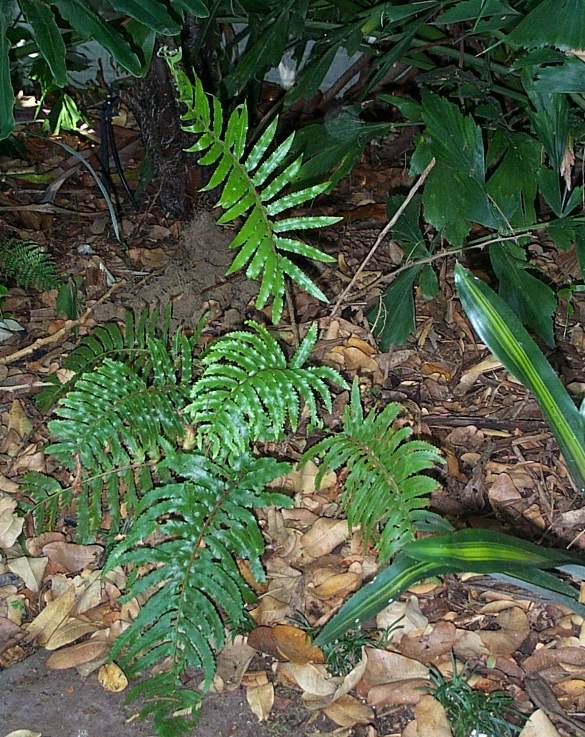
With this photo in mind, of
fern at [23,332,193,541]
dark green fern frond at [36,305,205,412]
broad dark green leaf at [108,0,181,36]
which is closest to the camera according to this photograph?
broad dark green leaf at [108,0,181,36]

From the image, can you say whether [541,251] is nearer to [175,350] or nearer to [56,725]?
[175,350]

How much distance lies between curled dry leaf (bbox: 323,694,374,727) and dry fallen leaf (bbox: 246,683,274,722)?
0.10 meters

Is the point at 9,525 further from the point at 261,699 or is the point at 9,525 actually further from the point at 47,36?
the point at 47,36

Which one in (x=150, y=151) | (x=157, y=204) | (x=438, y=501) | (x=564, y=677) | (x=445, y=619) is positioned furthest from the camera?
(x=157, y=204)

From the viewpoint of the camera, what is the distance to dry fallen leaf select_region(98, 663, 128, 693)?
1.59 meters

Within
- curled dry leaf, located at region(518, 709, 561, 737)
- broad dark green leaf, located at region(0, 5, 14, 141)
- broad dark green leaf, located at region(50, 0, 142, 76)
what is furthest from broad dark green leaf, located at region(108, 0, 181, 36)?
curled dry leaf, located at region(518, 709, 561, 737)

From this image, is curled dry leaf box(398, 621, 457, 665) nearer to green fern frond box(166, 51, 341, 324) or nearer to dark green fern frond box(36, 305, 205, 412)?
green fern frond box(166, 51, 341, 324)

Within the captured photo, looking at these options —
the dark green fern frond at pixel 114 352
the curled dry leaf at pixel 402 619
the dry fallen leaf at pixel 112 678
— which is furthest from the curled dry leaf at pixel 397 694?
the dark green fern frond at pixel 114 352

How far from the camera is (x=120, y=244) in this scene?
274cm

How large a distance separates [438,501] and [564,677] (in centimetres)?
45

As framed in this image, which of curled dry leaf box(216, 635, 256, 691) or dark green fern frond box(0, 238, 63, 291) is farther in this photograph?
dark green fern frond box(0, 238, 63, 291)

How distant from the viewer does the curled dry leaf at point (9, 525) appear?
1908 millimetres

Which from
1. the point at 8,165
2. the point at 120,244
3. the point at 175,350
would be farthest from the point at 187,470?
the point at 8,165

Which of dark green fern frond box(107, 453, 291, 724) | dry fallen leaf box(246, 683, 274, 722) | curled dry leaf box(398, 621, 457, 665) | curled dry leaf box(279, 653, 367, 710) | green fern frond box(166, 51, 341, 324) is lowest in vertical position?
dry fallen leaf box(246, 683, 274, 722)
